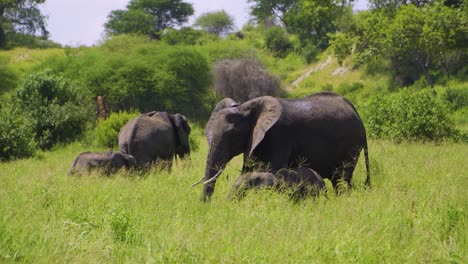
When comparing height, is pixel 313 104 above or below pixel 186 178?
above

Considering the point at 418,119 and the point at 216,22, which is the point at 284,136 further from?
the point at 216,22

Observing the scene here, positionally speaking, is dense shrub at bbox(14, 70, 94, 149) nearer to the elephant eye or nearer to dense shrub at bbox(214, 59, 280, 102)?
the elephant eye

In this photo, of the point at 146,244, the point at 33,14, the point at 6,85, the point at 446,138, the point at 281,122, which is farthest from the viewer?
the point at 33,14

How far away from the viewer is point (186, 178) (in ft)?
36.1

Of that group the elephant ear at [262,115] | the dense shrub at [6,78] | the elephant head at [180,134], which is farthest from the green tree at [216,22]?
the elephant ear at [262,115]

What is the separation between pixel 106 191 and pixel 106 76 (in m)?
29.8

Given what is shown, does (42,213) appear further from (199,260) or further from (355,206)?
(355,206)

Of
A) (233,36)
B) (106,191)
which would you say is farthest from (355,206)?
(233,36)

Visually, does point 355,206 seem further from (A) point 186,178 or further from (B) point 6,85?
(B) point 6,85

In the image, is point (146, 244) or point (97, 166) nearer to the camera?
point (146, 244)

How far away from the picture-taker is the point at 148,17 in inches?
2704

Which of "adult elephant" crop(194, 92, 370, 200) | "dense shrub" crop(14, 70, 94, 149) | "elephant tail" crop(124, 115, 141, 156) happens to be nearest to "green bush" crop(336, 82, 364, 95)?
"dense shrub" crop(14, 70, 94, 149)

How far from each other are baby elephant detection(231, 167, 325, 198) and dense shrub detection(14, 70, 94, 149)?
14037mm

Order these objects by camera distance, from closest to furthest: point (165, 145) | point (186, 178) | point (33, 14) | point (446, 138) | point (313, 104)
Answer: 1. point (313, 104)
2. point (186, 178)
3. point (165, 145)
4. point (446, 138)
5. point (33, 14)
